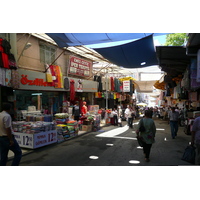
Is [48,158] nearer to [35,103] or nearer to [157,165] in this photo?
[157,165]

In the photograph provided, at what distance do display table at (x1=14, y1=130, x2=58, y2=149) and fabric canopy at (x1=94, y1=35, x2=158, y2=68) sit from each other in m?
5.45

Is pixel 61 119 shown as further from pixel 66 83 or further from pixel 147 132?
pixel 147 132

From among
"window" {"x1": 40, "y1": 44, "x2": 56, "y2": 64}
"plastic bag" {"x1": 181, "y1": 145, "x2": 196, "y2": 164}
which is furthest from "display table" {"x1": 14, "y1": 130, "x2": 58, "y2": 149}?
"window" {"x1": 40, "y1": 44, "x2": 56, "y2": 64}

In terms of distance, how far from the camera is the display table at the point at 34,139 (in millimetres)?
6750

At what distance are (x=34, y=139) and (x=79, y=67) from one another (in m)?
9.53

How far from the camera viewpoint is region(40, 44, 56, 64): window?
37.4ft

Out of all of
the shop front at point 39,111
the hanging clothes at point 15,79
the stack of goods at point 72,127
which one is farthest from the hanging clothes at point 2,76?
the stack of goods at point 72,127

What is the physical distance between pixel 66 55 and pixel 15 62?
5911mm

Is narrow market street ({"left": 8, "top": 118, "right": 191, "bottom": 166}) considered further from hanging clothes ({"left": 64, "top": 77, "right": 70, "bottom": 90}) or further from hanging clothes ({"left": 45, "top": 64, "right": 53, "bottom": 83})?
hanging clothes ({"left": 64, "top": 77, "right": 70, "bottom": 90})

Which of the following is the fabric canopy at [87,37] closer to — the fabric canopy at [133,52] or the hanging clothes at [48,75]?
the fabric canopy at [133,52]

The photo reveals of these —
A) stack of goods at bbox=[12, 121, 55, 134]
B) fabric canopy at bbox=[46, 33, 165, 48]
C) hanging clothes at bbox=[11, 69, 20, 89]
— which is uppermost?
fabric canopy at bbox=[46, 33, 165, 48]

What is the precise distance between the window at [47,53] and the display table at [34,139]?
19.4 feet

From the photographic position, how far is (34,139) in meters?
6.72

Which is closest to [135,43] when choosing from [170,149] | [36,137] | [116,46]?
[116,46]
